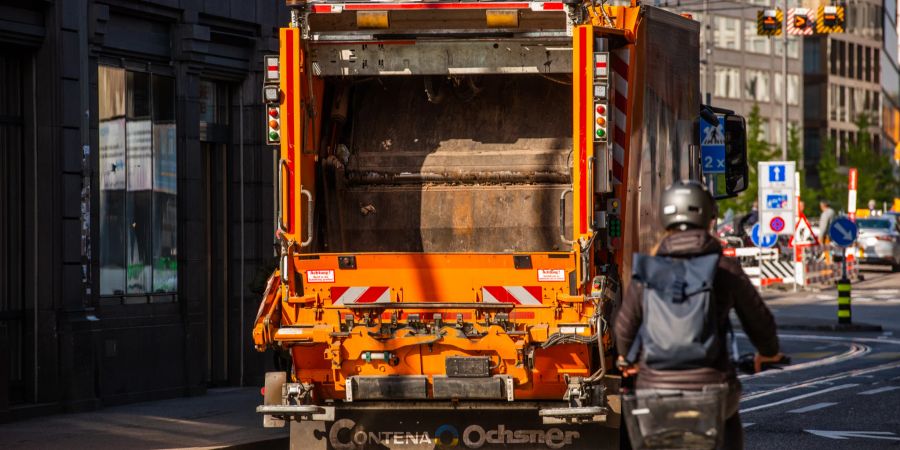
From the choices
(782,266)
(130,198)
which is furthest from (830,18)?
(130,198)

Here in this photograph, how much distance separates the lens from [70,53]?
15477mm

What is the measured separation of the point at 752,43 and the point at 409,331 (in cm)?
9276

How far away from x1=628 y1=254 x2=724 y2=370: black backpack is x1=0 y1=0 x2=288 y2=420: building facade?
735 centimetres

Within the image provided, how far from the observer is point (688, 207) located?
288 inches

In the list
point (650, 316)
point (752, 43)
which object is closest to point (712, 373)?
point (650, 316)

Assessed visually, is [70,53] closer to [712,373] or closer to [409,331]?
[409,331]

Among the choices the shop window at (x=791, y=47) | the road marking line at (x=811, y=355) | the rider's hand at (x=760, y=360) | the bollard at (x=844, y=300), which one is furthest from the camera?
the shop window at (x=791, y=47)

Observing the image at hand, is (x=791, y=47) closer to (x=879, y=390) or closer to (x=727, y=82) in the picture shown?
(x=727, y=82)

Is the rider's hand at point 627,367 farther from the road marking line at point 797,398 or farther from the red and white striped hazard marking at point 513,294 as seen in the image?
the road marking line at point 797,398

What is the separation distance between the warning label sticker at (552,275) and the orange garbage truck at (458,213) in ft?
0.07

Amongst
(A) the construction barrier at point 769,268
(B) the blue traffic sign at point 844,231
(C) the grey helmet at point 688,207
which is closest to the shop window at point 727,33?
(A) the construction barrier at point 769,268

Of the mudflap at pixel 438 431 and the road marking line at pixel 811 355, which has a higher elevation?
the mudflap at pixel 438 431

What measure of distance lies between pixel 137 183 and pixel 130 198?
0.18 meters

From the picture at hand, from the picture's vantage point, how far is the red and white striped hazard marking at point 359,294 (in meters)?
11.1
